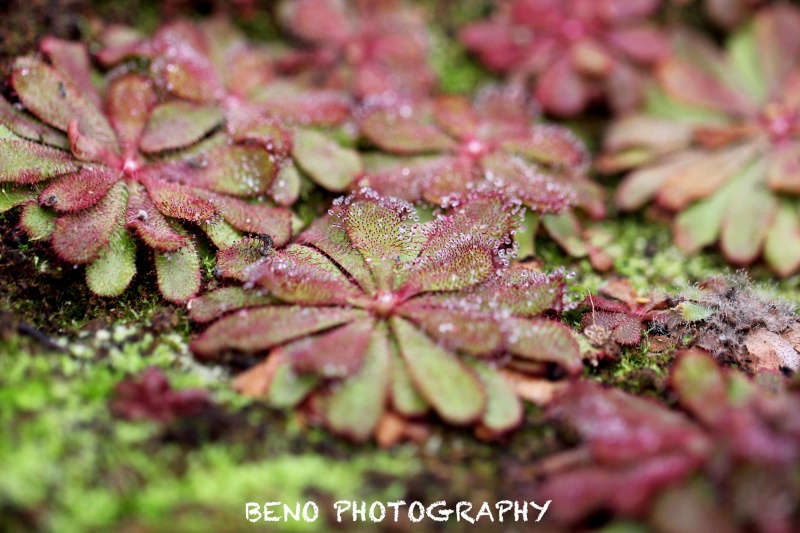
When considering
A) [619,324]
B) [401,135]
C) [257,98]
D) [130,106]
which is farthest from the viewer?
[257,98]

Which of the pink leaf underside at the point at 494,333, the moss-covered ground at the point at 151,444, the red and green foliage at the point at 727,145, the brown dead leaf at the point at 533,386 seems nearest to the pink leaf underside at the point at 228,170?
the moss-covered ground at the point at 151,444

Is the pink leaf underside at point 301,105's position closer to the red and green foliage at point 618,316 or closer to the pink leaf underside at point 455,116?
the pink leaf underside at point 455,116

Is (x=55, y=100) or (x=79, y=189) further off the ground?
(x=55, y=100)

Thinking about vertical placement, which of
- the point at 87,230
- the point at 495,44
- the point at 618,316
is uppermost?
the point at 495,44

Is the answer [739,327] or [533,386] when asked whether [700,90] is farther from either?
[533,386]

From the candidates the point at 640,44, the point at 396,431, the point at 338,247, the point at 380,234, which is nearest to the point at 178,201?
the point at 338,247

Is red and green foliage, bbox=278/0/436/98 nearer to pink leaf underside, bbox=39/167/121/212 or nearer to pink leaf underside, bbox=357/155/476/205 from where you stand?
pink leaf underside, bbox=357/155/476/205

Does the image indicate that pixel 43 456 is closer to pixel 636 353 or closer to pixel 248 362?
pixel 248 362
